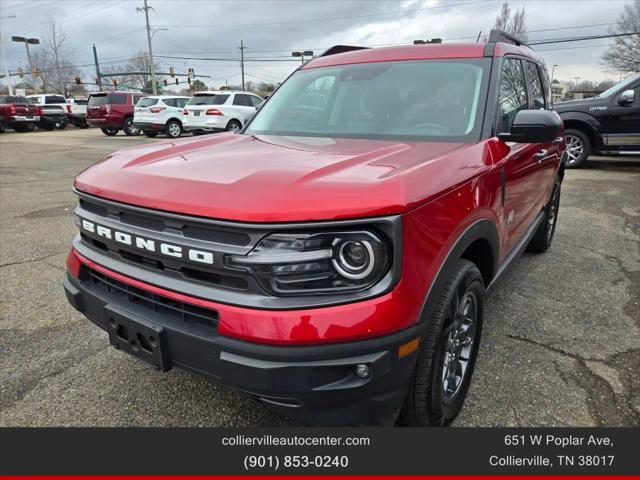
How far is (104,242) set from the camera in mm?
2072

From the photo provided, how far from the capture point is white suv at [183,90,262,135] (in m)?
16.6

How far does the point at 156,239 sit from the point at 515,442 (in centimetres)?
173

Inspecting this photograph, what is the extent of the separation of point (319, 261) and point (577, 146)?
1036cm

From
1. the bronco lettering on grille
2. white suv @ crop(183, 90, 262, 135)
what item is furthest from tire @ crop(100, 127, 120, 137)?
the bronco lettering on grille

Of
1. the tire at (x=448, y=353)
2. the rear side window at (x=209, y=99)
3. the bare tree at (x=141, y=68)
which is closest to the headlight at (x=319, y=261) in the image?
the tire at (x=448, y=353)

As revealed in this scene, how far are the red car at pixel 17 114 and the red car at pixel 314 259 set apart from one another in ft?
88.3

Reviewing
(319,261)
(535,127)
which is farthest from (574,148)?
(319,261)

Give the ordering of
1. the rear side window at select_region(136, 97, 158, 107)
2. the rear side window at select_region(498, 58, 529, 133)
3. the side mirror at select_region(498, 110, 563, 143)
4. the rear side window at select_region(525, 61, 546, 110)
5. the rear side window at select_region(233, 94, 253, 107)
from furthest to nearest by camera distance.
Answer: the rear side window at select_region(136, 97, 158, 107)
the rear side window at select_region(233, 94, 253, 107)
the rear side window at select_region(525, 61, 546, 110)
the rear side window at select_region(498, 58, 529, 133)
the side mirror at select_region(498, 110, 563, 143)

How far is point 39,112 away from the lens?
82.5ft

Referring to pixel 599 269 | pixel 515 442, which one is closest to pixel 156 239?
pixel 515 442

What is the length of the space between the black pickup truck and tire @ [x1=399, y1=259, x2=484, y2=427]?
8935mm

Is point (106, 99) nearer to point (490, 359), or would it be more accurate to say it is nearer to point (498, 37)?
point (498, 37)

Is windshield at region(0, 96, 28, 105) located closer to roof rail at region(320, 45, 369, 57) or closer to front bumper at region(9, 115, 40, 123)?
front bumper at region(9, 115, 40, 123)

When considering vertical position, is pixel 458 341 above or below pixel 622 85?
below
